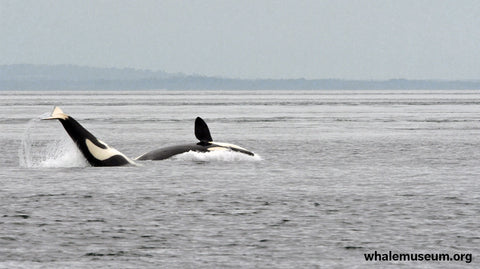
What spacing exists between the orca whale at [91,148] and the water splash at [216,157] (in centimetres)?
290

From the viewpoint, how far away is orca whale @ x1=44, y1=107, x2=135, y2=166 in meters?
31.0

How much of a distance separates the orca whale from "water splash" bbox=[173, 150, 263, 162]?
2.90 m

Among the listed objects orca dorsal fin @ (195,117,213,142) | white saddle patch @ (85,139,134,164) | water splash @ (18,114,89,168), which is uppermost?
orca dorsal fin @ (195,117,213,142)

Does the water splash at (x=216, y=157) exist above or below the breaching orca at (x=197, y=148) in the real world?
below

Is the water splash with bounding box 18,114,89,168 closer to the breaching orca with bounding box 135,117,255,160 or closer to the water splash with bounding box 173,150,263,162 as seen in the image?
the breaching orca with bounding box 135,117,255,160

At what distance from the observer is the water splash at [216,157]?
115 feet

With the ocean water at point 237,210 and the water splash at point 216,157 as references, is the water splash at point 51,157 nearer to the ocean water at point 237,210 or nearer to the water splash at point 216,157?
the ocean water at point 237,210

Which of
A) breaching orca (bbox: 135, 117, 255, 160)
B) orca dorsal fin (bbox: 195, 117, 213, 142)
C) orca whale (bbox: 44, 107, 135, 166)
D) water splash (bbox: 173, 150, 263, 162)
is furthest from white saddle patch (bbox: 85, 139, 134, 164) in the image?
orca dorsal fin (bbox: 195, 117, 213, 142)

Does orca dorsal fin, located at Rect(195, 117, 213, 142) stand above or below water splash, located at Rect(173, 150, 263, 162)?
above

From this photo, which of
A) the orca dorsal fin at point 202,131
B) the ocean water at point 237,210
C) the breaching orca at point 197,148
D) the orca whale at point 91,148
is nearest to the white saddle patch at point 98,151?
the orca whale at point 91,148

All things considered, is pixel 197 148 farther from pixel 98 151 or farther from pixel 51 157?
pixel 51 157

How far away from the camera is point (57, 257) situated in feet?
51.3

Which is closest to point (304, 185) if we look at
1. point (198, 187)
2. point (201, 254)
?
point (198, 187)

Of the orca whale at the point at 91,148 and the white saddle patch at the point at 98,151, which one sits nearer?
the orca whale at the point at 91,148
